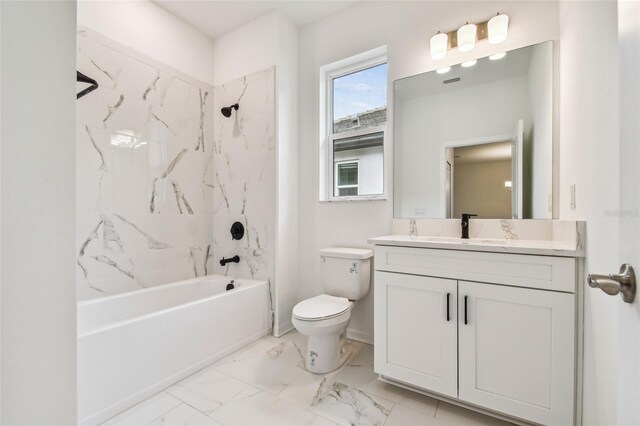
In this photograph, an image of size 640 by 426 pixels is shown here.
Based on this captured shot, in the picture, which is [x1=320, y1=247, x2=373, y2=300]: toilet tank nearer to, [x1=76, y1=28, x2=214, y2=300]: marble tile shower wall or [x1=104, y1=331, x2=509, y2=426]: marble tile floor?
[x1=104, y1=331, x2=509, y2=426]: marble tile floor

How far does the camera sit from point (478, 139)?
6.39 feet

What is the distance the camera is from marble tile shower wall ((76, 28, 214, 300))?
79.2 inches

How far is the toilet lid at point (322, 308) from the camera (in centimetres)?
185

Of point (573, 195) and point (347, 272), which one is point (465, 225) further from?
point (347, 272)

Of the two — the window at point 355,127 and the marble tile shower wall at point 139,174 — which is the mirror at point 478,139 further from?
the marble tile shower wall at point 139,174

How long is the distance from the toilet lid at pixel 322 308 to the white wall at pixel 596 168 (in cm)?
124

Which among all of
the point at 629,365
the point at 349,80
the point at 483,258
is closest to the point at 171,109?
the point at 349,80

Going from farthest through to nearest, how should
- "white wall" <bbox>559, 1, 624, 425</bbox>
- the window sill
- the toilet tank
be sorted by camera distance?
the window sill
the toilet tank
"white wall" <bbox>559, 1, 624, 425</bbox>

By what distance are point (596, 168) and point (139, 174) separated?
2784 millimetres

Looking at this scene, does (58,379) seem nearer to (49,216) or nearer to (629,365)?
(49,216)

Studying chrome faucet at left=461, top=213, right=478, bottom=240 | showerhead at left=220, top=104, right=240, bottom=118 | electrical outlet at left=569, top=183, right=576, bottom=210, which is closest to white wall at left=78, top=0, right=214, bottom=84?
showerhead at left=220, top=104, right=240, bottom=118

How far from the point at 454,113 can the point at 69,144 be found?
2144 millimetres

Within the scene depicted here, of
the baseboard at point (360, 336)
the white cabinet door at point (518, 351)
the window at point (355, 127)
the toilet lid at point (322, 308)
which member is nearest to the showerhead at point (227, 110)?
the window at point (355, 127)

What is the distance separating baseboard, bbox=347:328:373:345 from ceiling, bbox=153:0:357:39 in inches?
109
